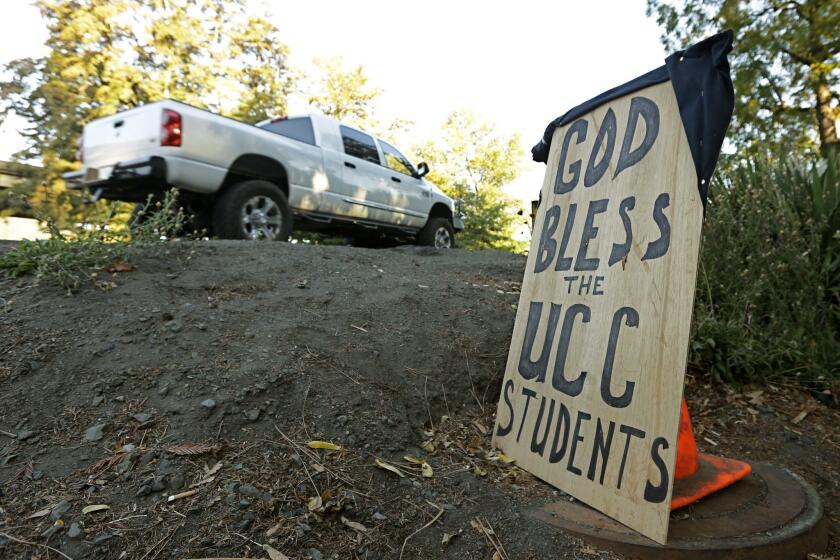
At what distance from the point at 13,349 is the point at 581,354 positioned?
7.72 feet

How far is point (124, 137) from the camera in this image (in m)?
5.13

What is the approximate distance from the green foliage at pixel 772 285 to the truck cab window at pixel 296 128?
4760mm

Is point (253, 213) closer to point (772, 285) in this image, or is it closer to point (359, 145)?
point (359, 145)

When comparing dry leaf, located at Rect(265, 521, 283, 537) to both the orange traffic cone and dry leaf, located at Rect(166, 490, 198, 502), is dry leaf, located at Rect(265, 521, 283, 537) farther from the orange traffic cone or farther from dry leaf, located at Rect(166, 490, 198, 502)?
the orange traffic cone

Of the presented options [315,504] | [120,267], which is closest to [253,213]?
[120,267]

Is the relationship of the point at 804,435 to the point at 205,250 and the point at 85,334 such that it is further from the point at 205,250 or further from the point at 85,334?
the point at 205,250

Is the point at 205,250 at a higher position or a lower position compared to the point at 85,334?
higher

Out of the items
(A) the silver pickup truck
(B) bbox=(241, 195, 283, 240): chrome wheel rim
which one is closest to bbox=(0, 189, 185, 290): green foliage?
(A) the silver pickup truck

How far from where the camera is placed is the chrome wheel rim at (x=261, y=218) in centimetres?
541

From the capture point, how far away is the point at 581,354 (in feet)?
6.30

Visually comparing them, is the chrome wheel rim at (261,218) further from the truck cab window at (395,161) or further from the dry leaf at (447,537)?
the dry leaf at (447,537)

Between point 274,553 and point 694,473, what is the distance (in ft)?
4.85

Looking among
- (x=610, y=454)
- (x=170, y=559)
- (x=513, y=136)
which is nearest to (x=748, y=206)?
(x=610, y=454)

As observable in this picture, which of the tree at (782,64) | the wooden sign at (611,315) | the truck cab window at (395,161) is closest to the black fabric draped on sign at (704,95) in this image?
the wooden sign at (611,315)
